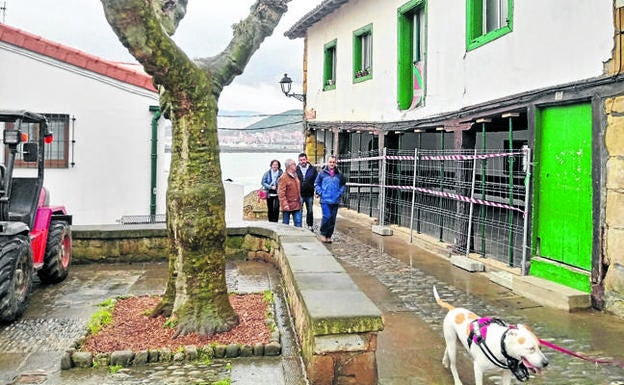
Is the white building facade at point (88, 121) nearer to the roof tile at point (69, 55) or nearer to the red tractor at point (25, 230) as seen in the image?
the roof tile at point (69, 55)

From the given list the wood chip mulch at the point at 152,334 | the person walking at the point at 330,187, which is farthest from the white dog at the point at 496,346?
the person walking at the point at 330,187

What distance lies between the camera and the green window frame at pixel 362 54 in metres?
14.6

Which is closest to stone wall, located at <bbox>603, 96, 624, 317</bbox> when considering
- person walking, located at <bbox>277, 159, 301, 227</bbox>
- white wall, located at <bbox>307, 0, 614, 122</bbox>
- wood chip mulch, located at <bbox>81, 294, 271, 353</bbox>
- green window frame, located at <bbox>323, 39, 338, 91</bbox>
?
white wall, located at <bbox>307, 0, 614, 122</bbox>

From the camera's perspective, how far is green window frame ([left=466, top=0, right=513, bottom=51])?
28.8ft

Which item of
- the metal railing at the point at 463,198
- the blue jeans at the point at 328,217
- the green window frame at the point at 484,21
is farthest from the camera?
the blue jeans at the point at 328,217

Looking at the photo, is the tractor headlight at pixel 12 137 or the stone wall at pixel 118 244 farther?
the stone wall at pixel 118 244

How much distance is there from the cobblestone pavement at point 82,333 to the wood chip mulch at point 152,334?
239 millimetres

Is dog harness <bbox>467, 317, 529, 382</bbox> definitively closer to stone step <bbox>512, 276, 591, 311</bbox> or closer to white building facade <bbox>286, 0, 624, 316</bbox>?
stone step <bbox>512, 276, 591, 311</bbox>

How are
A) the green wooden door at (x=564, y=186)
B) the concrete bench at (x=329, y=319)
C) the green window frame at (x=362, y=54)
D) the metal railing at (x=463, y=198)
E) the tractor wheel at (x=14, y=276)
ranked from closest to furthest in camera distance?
the concrete bench at (x=329, y=319)
the tractor wheel at (x=14, y=276)
the green wooden door at (x=564, y=186)
the metal railing at (x=463, y=198)
the green window frame at (x=362, y=54)

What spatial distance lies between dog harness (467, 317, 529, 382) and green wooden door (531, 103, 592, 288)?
A: 3409 millimetres

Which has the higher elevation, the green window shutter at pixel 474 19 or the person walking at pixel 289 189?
the green window shutter at pixel 474 19

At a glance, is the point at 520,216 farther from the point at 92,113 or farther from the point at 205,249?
the point at 92,113

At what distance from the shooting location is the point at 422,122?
11234 mm

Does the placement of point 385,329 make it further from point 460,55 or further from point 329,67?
point 329,67
